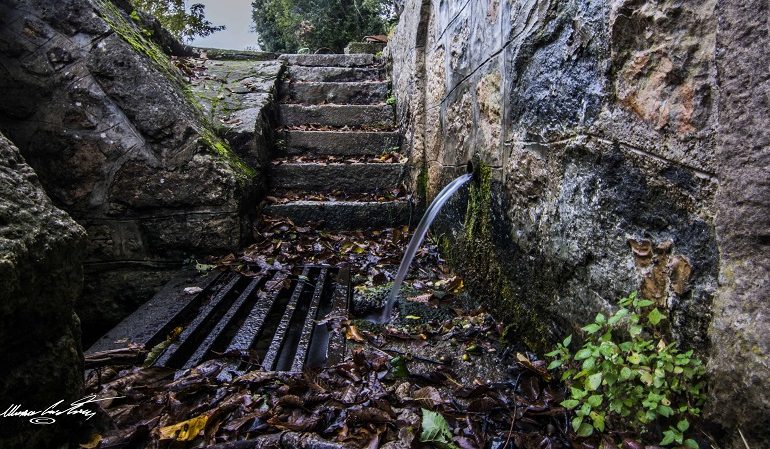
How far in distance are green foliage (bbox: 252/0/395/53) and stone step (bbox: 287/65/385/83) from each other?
3.08 m

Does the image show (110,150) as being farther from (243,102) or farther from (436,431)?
(436,431)

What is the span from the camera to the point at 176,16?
7.26 metres

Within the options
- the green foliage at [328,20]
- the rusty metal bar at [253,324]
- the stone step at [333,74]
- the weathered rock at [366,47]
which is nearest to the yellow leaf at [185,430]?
the rusty metal bar at [253,324]

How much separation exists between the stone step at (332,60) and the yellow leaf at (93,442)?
5038 millimetres

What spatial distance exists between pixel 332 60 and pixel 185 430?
5.10 metres

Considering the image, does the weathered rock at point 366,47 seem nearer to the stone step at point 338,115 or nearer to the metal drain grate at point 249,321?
the stone step at point 338,115

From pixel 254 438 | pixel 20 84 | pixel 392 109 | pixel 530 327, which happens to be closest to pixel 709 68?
pixel 530 327

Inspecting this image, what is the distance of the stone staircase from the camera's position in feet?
11.3

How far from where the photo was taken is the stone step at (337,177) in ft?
12.4

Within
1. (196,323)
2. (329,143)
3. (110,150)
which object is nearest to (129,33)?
(110,150)

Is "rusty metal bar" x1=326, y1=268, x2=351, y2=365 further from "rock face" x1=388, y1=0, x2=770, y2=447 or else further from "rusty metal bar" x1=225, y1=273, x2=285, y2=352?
"rock face" x1=388, y1=0, x2=770, y2=447

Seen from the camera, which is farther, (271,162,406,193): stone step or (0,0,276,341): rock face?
(271,162,406,193): stone step

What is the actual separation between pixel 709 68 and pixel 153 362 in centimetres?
189

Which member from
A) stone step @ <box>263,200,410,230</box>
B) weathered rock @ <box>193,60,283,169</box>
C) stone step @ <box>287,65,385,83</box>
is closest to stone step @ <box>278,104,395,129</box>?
weathered rock @ <box>193,60,283,169</box>
